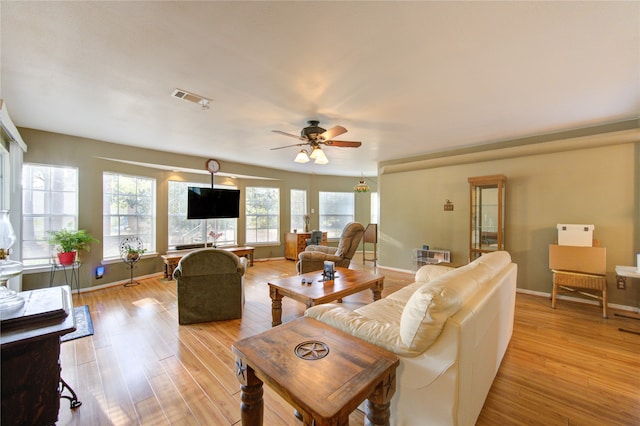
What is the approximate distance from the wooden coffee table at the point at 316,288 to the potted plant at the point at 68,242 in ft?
10.7

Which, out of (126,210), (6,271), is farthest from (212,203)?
(6,271)

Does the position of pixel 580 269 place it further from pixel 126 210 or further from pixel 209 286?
pixel 126 210

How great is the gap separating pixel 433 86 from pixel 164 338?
150 inches

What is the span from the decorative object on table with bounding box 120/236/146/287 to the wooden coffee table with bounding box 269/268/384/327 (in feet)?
10.6

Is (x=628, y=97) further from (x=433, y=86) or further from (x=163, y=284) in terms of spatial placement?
(x=163, y=284)

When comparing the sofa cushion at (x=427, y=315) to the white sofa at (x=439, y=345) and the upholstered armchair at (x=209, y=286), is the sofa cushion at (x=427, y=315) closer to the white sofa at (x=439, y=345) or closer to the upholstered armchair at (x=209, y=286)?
the white sofa at (x=439, y=345)

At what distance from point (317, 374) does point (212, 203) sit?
17.2ft

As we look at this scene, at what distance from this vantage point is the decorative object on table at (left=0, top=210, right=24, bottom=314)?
128 cm

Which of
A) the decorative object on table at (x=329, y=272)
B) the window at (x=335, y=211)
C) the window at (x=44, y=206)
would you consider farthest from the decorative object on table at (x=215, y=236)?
the decorative object on table at (x=329, y=272)

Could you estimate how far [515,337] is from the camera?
2740 millimetres

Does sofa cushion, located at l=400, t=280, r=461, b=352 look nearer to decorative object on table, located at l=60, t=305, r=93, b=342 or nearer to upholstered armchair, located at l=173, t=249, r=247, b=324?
upholstered armchair, located at l=173, t=249, r=247, b=324

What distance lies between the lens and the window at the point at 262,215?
6.97 m

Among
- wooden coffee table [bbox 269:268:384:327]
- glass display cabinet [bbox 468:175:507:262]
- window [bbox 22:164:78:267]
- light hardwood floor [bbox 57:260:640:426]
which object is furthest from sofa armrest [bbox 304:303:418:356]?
window [bbox 22:164:78:267]

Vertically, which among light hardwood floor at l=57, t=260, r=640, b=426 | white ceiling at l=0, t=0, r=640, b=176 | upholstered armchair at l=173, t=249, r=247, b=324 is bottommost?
light hardwood floor at l=57, t=260, r=640, b=426
